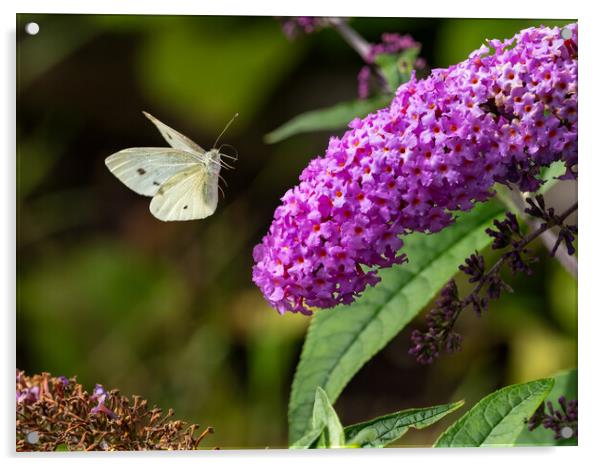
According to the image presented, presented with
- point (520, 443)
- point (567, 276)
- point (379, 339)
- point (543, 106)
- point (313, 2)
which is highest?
point (313, 2)

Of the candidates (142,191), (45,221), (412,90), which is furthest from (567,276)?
(45,221)

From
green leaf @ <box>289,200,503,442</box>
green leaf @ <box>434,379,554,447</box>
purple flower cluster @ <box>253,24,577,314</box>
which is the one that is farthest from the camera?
green leaf @ <box>289,200,503,442</box>

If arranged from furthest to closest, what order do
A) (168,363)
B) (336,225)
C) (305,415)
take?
(168,363)
(305,415)
(336,225)

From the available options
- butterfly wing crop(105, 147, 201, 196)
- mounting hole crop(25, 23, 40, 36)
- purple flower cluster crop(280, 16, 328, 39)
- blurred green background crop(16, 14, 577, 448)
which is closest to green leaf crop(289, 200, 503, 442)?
blurred green background crop(16, 14, 577, 448)

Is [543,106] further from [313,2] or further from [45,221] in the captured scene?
[45,221]

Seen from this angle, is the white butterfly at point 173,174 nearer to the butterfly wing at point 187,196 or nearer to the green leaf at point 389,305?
the butterfly wing at point 187,196

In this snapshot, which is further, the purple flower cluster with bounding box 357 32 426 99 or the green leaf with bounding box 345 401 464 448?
the purple flower cluster with bounding box 357 32 426 99

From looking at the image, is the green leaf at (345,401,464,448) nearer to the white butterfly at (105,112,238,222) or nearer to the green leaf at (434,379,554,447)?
the green leaf at (434,379,554,447)
